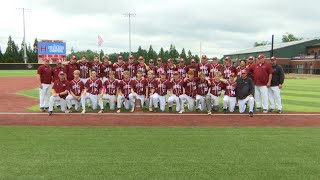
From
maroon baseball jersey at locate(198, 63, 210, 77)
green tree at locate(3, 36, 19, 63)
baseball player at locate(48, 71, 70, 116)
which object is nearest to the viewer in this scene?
baseball player at locate(48, 71, 70, 116)

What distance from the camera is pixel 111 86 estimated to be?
451 inches

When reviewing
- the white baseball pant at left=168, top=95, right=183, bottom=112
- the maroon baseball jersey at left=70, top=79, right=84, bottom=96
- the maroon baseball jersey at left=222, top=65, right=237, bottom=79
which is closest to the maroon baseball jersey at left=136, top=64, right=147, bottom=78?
the white baseball pant at left=168, top=95, right=183, bottom=112

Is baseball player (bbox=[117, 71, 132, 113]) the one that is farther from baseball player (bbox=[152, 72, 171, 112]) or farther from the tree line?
the tree line

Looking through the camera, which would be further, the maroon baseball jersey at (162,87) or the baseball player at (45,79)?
the maroon baseball jersey at (162,87)

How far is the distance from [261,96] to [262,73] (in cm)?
85

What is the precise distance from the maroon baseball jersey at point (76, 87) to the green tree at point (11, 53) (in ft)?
219

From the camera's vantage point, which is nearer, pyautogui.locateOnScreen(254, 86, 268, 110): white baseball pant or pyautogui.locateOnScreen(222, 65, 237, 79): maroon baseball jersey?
pyautogui.locateOnScreen(254, 86, 268, 110): white baseball pant

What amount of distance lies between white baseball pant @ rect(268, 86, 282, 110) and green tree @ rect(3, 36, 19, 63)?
70137 millimetres

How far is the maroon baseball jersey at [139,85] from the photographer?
11.6 metres

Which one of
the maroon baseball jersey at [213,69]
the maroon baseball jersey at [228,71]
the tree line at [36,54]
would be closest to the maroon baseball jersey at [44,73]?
the maroon baseball jersey at [213,69]

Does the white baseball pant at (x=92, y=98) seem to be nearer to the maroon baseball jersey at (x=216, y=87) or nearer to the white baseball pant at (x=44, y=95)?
the white baseball pant at (x=44, y=95)

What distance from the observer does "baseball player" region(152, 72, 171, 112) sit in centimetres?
1137

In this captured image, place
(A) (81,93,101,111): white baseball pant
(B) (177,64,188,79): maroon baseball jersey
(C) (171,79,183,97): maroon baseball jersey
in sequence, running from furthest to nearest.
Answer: (B) (177,64,188,79): maroon baseball jersey → (C) (171,79,183,97): maroon baseball jersey → (A) (81,93,101,111): white baseball pant

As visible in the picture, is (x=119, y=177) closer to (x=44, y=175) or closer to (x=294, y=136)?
(x=44, y=175)
